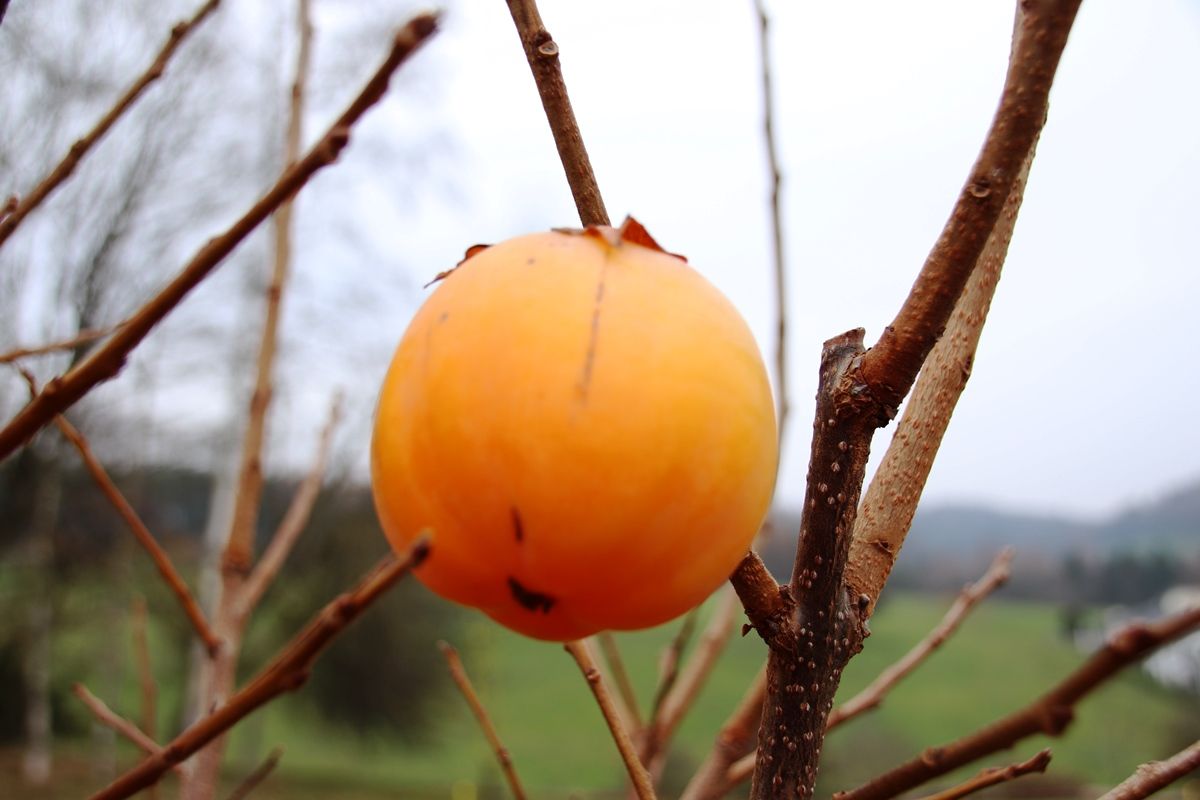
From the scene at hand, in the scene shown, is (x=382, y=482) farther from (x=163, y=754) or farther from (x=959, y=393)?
(x=959, y=393)

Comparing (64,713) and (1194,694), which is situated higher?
(1194,694)

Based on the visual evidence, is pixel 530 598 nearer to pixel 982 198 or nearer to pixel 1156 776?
pixel 982 198

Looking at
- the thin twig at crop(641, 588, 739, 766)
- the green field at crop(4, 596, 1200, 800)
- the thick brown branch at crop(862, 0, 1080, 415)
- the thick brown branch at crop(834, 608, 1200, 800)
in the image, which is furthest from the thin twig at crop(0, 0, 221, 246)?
the green field at crop(4, 596, 1200, 800)

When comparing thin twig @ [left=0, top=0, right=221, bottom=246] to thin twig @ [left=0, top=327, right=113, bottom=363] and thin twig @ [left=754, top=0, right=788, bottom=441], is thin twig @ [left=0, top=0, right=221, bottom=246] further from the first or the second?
thin twig @ [left=754, top=0, right=788, bottom=441]

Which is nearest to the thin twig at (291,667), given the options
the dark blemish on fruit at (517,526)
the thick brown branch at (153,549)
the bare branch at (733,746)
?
the dark blemish on fruit at (517,526)

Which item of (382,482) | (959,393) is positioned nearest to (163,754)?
(382,482)

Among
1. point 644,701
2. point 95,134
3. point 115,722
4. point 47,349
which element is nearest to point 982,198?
point 95,134
